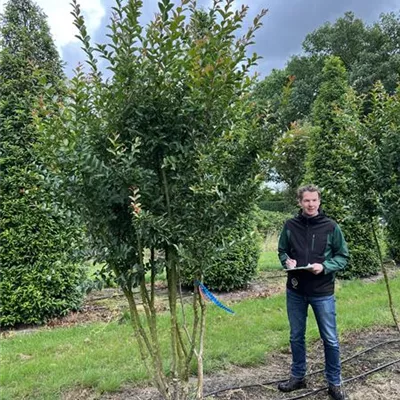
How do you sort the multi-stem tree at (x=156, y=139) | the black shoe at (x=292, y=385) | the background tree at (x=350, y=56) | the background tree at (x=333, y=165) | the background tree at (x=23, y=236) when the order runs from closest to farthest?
1. the multi-stem tree at (x=156, y=139)
2. the black shoe at (x=292, y=385)
3. the background tree at (x=23, y=236)
4. the background tree at (x=333, y=165)
5. the background tree at (x=350, y=56)

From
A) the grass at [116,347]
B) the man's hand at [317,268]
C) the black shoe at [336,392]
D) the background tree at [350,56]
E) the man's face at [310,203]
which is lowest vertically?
the black shoe at [336,392]

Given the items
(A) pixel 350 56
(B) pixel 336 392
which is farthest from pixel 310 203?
(A) pixel 350 56

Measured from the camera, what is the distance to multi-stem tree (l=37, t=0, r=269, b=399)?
2654 millimetres

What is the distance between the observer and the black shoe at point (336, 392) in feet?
12.2

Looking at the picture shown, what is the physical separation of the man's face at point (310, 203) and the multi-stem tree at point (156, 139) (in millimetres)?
1009

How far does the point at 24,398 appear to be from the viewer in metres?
3.89

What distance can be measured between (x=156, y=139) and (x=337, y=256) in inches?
80.8

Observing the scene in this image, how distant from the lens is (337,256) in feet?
12.5

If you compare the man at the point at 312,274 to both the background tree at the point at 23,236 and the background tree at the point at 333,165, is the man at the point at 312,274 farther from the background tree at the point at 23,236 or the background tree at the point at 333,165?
the background tree at the point at 333,165

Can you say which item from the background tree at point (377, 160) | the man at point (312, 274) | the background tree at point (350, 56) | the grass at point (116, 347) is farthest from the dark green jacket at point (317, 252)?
the background tree at point (350, 56)

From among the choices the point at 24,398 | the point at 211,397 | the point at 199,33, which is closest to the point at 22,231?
the point at 24,398

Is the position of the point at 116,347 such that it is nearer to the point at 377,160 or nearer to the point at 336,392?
the point at 336,392

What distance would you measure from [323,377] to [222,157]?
101 inches

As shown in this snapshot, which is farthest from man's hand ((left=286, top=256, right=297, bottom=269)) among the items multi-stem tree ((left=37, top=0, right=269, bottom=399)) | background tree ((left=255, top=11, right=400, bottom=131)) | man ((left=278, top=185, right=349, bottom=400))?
background tree ((left=255, top=11, right=400, bottom=131))
